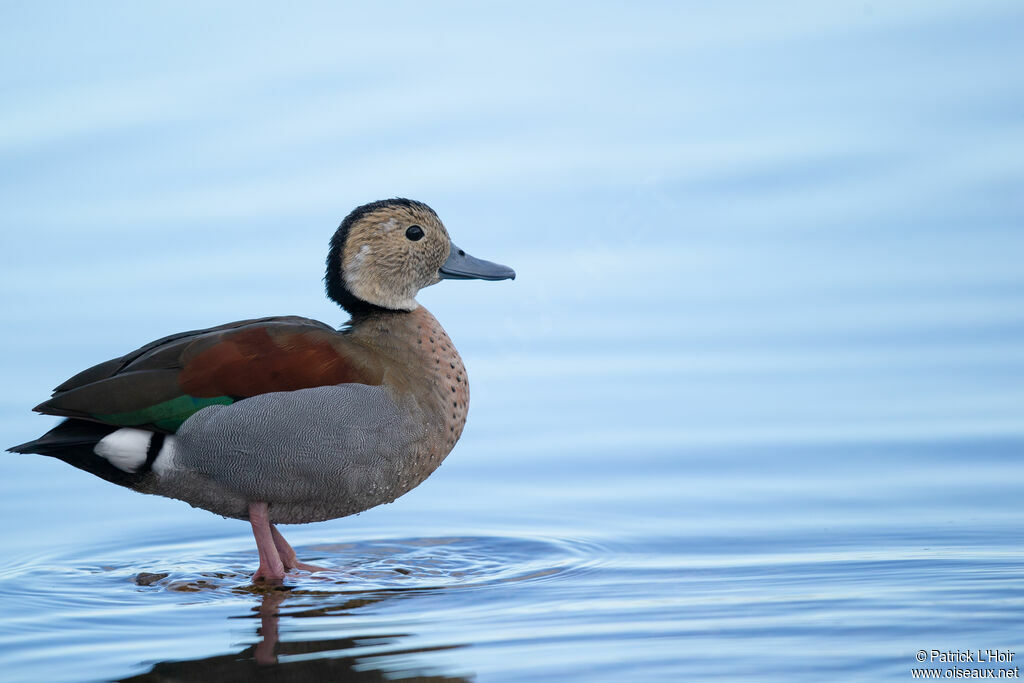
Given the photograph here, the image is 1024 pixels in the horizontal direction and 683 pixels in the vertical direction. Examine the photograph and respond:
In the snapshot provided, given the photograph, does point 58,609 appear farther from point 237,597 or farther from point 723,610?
point 723,610

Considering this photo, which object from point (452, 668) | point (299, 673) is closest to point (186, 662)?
point (299, 673)

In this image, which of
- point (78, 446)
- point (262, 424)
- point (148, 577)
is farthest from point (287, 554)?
point (78, 446)

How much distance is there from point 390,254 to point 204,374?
1128 mm

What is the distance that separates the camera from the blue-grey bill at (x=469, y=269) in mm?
6980

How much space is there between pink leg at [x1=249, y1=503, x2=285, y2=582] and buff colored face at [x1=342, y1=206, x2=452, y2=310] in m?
1.15

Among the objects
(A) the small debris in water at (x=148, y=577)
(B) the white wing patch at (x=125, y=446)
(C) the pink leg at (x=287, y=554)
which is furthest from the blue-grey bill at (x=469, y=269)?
(A) the small debris in water at (x=148, y=577)

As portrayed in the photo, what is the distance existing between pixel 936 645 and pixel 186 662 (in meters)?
2.54

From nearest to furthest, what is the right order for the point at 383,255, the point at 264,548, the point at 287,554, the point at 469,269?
the point at 264,548 → the point at 287,554 → the point at 383,255 → the point at 469,269

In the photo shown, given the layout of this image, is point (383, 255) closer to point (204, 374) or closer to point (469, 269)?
point (469, 269)

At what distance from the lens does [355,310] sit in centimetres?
674

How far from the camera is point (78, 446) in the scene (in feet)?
20.0

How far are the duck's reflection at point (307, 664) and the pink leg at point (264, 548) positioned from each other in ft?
3.25

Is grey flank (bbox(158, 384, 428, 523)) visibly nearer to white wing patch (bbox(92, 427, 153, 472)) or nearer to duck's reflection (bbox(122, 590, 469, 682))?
white wing patch (bbox(92, 427, 153, 472))

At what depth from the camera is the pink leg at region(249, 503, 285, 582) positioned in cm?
614
